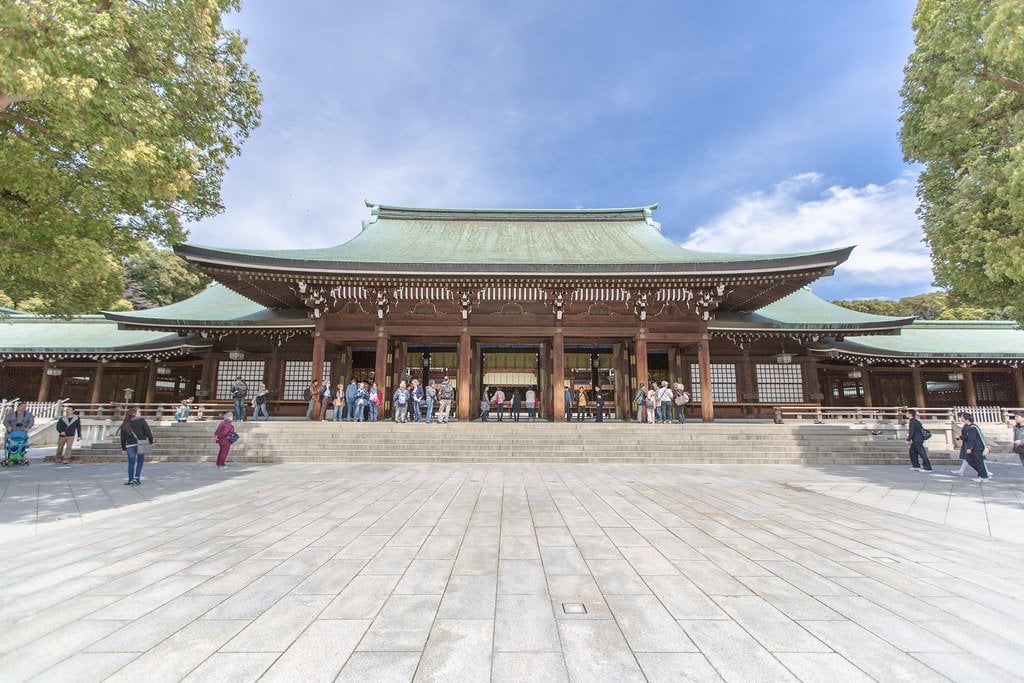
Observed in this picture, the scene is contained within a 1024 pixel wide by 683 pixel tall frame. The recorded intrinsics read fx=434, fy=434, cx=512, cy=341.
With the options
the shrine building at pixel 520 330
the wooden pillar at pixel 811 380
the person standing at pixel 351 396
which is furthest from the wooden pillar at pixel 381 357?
the wooden pillar at pixel 811 380

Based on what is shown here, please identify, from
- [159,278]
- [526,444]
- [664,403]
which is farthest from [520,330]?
[159,278]

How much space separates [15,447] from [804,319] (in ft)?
79.7

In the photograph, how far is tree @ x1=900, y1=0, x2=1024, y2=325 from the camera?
745 centimetres

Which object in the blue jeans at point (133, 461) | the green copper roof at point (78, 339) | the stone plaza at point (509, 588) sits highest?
the green copper roof at point (78, 339)

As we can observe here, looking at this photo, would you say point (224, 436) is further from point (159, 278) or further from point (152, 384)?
point (159, 278)

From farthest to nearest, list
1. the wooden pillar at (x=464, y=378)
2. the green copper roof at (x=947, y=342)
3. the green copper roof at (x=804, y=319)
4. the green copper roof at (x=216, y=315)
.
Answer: the green copper roof at (x=947, y=342) → the green copper roof at (x=804, y=319) → the green copper roof at (x=216, y=315) → the wooden pillar at (x=464, y=378)

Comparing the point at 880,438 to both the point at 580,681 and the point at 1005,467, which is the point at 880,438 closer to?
the point at 1005,467

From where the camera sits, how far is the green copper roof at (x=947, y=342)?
698 inches

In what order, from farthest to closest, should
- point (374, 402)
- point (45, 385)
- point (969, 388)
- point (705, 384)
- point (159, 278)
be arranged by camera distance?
point (159, 278), point (969, 388), point (45, 385), point (705, 384), point (374, 402)

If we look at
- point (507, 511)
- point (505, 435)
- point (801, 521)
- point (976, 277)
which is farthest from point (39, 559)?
point (976, 277)

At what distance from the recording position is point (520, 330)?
15547mm

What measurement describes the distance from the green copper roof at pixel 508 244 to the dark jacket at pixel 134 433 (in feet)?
22.9

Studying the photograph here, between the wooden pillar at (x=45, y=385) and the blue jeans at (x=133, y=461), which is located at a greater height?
the wooden pillar at (x=45, y=385)

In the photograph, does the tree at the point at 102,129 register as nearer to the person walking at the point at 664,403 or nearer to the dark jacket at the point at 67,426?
the dark jacket at the point at 67,426
